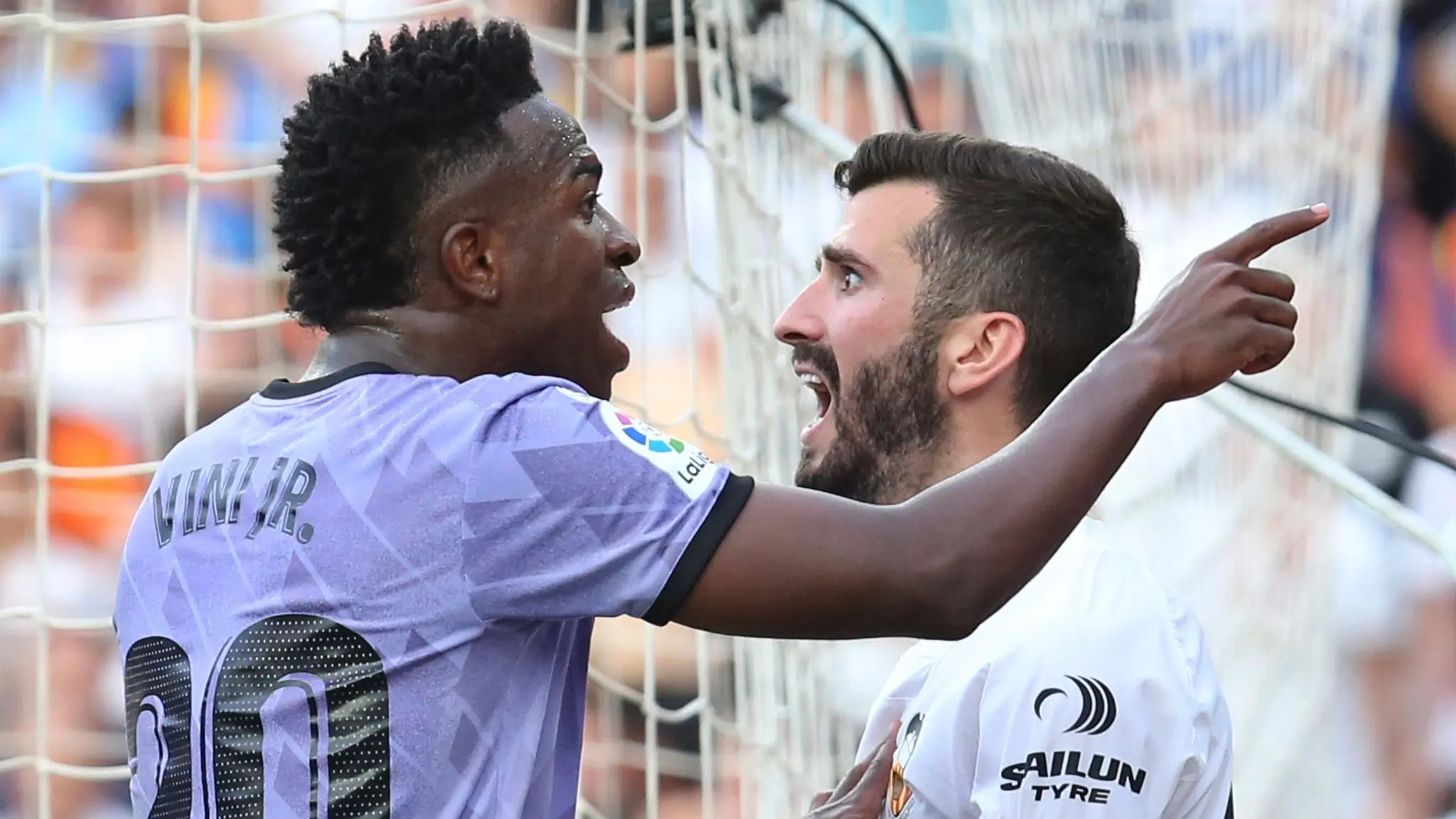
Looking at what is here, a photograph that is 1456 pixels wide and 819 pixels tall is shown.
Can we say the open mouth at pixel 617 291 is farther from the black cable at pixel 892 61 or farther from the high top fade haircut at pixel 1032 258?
the black cable at pixel 892 61

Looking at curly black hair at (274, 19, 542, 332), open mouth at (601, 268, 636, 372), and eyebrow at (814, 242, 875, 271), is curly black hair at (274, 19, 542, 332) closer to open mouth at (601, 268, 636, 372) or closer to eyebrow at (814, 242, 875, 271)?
open mouth at (601, 268, 636, 372)

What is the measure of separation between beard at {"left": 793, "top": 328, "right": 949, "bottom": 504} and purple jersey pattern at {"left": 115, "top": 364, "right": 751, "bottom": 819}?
0.74m

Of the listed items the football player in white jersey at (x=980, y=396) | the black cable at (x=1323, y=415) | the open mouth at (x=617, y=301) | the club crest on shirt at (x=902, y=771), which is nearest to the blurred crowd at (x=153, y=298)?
the black cable at (x=1323, y=415)

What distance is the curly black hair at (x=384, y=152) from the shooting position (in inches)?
59.7

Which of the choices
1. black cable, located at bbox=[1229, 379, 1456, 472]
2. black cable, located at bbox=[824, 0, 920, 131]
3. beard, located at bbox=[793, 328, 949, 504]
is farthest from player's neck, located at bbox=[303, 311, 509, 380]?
black cable, located at bbox=[824, 0, 920, 131]

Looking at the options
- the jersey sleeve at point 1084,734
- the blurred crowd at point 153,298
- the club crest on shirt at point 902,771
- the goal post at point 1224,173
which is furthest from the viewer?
the blurred crowd at point 153,298

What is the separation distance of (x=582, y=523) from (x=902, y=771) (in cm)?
60

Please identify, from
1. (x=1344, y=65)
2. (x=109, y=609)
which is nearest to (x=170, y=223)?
(x=109, y=609)

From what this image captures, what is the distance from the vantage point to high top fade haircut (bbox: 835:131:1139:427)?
7.00ft

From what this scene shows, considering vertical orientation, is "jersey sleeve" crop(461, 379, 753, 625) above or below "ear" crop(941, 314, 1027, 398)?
above

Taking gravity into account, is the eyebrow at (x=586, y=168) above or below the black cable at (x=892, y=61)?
above

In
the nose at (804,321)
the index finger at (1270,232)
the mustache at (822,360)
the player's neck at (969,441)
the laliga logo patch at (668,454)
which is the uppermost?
the index finger at (1270,232)

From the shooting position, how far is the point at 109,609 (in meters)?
4.34

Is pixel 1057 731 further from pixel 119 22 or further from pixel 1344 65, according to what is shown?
pixel 1344 65
